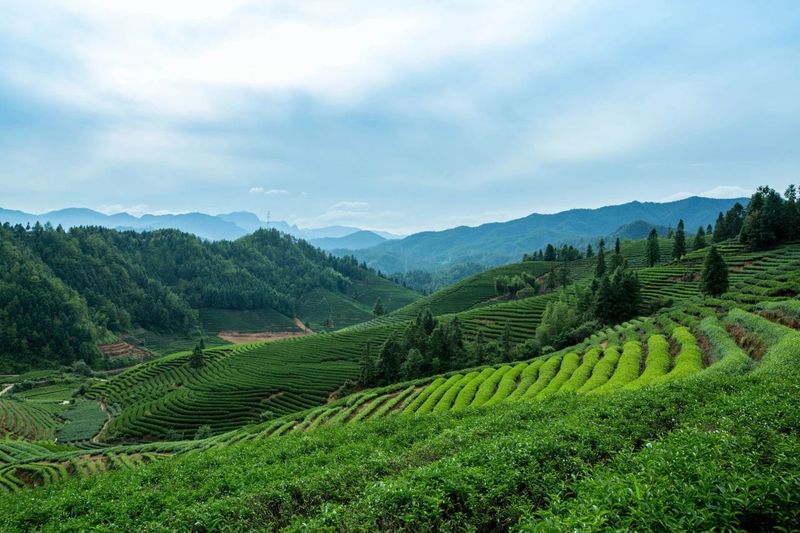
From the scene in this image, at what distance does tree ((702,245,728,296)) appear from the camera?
4794 centimetres

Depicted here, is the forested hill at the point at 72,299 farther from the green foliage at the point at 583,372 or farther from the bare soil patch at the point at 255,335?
the green foliage at the point at 583,372

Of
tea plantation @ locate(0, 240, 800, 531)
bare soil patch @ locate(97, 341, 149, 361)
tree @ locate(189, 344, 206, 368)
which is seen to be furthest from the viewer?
bare soil patch @ locate(97, 341, 149, 361)

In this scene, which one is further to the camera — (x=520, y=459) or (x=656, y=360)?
(x=656, y=360)

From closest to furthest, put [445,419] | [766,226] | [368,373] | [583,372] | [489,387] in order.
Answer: [445,419]
[583,372]
[489,387]
[368,373]
[766,226]

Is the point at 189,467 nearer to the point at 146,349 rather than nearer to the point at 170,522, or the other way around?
the point at 170,522

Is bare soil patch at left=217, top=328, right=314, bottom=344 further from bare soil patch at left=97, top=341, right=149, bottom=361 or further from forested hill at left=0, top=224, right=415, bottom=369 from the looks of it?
bare soil patch at left=97, top=341, right=149, bottom=361

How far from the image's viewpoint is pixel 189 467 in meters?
15.4

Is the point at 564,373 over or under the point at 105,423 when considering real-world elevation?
over

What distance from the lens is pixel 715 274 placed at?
160ft

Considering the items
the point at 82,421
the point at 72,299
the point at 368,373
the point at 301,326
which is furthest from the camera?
the point at 301,326

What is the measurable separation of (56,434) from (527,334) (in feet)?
244

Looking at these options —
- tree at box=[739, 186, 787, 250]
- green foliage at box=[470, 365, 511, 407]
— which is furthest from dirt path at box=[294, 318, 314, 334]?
green foliage at box=[470, 365, 511, 407]

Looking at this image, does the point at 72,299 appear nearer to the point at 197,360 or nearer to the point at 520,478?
the point at 197,360

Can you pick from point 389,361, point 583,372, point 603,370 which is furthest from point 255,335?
point 603,370
